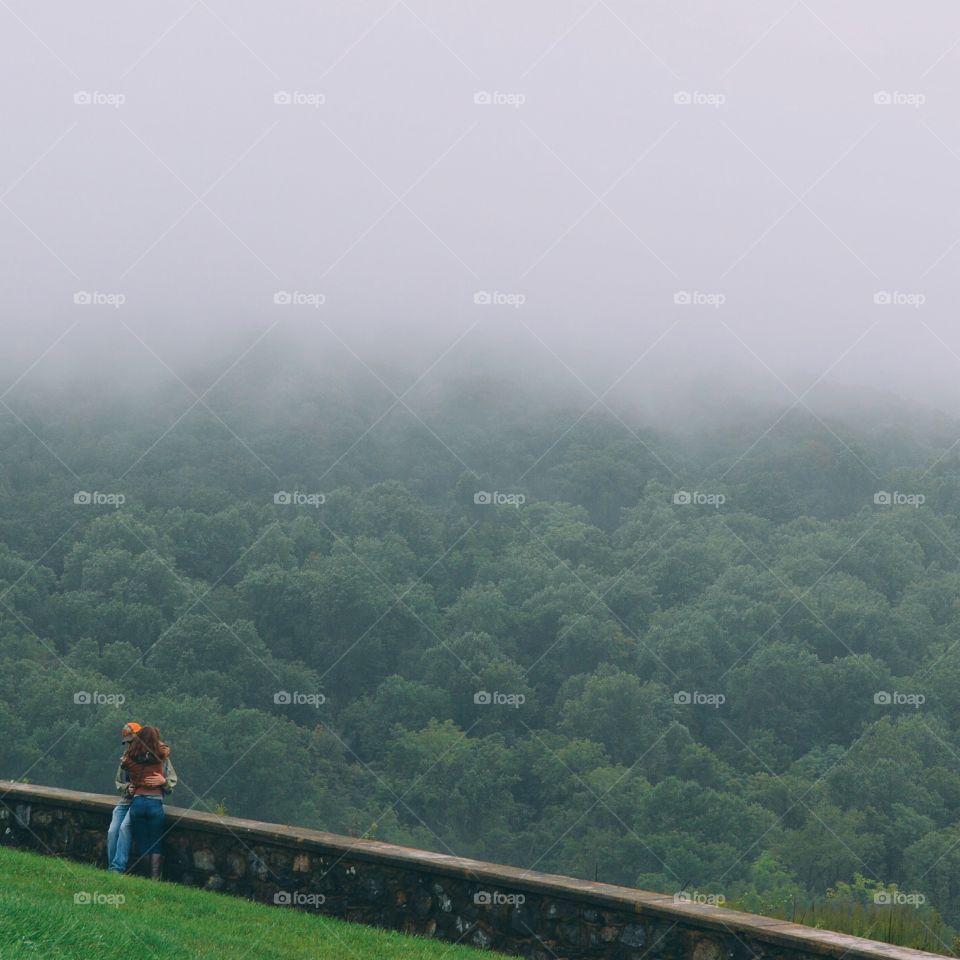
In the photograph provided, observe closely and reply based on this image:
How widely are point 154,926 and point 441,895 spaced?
2238 millimetres

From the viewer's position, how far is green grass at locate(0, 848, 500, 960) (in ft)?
21.2

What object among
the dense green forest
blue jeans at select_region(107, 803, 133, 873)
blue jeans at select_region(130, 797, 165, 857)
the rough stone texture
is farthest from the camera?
the dense green forest

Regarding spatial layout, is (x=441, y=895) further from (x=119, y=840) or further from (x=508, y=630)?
(x=508, y=630)

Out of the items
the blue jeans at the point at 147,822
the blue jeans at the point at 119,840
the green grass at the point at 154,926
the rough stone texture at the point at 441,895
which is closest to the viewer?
the green grass at the point at 154,926

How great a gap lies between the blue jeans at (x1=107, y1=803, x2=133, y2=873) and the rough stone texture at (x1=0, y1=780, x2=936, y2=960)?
227 millimetres

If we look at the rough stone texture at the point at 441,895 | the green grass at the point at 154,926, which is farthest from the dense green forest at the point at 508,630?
the green grass at the point at 154,926

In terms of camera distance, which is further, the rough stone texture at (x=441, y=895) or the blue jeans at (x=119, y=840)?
the blue jeans at (x=119, y=840)

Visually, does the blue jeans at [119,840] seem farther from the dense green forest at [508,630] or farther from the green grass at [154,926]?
the dense green forest at [508,630]

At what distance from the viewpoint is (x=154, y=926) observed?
7422 millimetres

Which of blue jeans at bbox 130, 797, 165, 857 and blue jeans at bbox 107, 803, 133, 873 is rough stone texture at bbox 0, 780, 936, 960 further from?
blue jeans at bbox 107, 803, 133, 873

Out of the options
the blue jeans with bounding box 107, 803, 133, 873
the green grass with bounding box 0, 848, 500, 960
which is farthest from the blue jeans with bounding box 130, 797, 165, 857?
the green grass with bounding box 0, 848, 500, 960

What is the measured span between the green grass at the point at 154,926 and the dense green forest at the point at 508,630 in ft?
137

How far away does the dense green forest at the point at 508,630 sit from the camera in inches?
2470

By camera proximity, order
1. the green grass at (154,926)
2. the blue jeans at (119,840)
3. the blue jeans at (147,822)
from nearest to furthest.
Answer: the green grass at (154,926)
the blue jeans at (119,840)
the blue jeans at (147,822)
